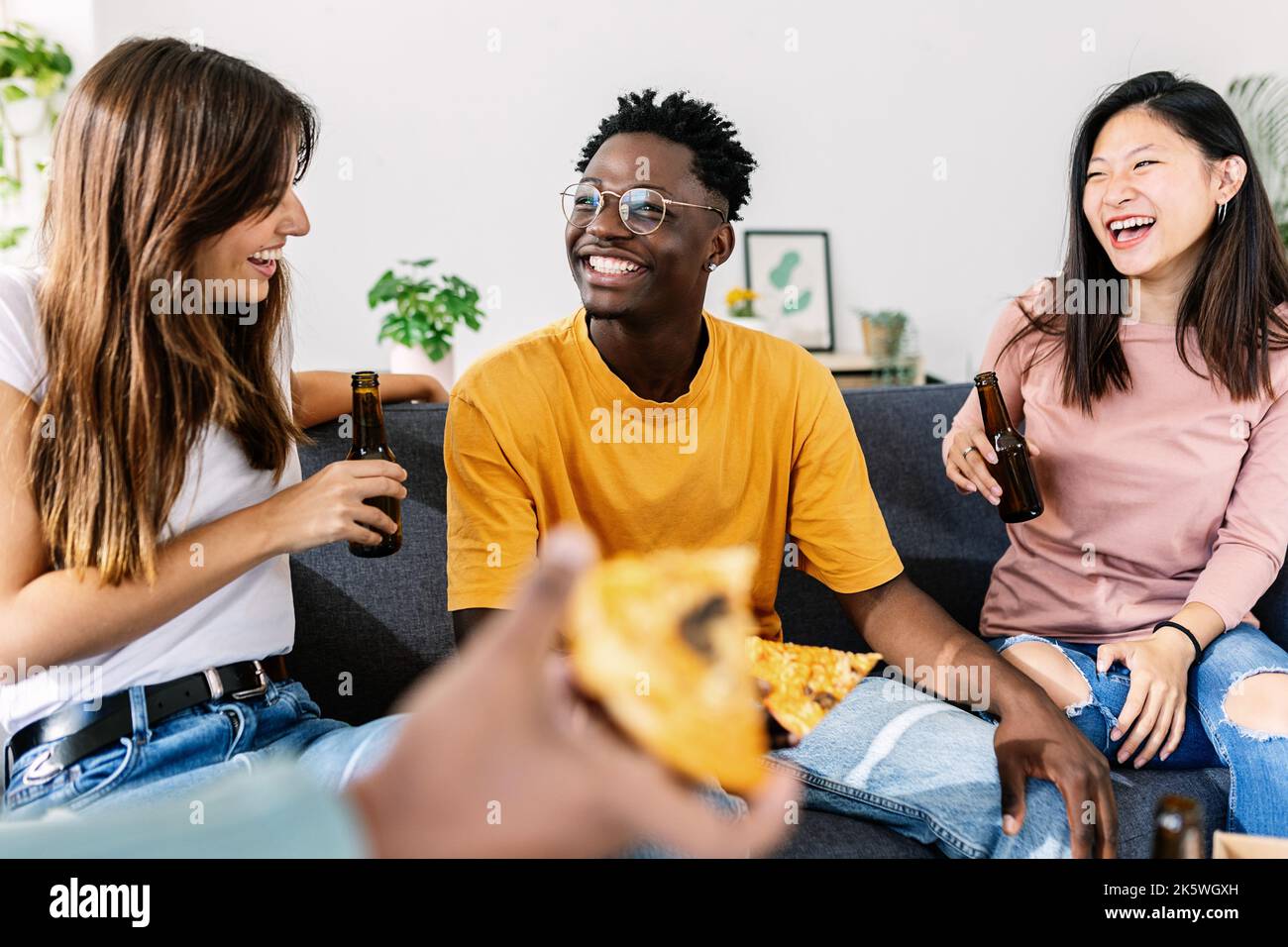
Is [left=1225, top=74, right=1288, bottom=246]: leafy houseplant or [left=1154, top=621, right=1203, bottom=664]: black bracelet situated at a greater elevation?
[left=1225, top=74, right=1288, bottom=246]: leafy houseplant

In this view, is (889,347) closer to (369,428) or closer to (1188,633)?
(1188,633)

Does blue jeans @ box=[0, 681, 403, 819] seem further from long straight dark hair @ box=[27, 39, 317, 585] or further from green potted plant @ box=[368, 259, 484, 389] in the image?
green potted plant @ box=[368, 259, 484, 389]

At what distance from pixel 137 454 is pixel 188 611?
171 mm

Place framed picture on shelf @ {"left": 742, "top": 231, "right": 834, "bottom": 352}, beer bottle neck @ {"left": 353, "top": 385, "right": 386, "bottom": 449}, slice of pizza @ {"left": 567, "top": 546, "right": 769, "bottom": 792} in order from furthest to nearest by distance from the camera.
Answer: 1. framed picture on shelf @ {"left": 742, "top": 231, "right": 834, "bottom": 352}
2. beer bottle neck @ {"left": 353, "top": 385, "right": 386, "bottom": 449}
3. slice of pizza @ {"left": 567, "top": 546, "right": 769, "bottom": 792}

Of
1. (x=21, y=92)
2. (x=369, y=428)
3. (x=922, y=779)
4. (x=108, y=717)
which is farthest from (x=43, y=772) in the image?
(x=21, y=92)

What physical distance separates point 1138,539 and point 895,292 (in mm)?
2654

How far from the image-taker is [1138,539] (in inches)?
54.5

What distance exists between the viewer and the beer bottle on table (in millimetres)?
680

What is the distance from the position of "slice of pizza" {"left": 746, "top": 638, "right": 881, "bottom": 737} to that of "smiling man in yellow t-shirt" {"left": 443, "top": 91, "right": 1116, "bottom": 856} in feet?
1.57

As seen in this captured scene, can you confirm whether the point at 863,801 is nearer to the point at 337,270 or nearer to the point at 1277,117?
the point at 337,270

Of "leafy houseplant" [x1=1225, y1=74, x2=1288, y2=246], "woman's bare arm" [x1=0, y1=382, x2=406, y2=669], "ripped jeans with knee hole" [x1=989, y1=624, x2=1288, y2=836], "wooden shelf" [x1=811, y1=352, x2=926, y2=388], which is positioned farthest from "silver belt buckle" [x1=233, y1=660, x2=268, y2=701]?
"leafy houseplant" [x1=1225, y1=74, x2=1288, y2=246]

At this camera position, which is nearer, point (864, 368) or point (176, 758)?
point (176, 758)

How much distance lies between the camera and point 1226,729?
124cm
